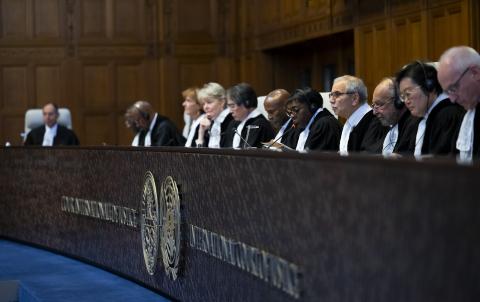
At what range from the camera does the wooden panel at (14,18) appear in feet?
48.0

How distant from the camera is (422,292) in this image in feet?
8.33

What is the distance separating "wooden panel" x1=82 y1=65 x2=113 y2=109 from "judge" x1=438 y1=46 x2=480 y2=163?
36.6 ft

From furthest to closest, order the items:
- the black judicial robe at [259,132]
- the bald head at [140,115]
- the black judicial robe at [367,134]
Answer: the bald head at [140,115], the black judicial robe at [259,132], the black judicial robe at [367,134]

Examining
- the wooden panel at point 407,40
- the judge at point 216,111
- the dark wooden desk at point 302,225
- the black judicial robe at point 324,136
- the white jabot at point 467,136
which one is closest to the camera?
the dark wooden desk at point 302,225

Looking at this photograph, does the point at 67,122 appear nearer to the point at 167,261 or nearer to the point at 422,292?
the point at 167,261

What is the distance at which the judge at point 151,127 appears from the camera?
9875 mm

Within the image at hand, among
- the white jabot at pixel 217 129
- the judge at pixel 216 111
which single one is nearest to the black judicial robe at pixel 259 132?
the judge at pixel 216 111

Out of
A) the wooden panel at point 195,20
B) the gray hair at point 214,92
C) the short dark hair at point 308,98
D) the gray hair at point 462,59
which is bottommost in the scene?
the short dark hair at point 308,98

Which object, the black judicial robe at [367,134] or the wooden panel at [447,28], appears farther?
the wooden panel at [447,28]

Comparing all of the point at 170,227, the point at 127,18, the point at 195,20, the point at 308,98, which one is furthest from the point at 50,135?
the point at 170,227

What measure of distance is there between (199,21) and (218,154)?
35.1 ft

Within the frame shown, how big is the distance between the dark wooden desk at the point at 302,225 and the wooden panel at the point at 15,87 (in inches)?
307

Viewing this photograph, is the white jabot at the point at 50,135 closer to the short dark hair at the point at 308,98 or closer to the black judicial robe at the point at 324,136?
the short dark hair at the point at 308,98

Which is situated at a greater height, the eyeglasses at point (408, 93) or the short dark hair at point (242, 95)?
the short dark hair at point (242, 95)
